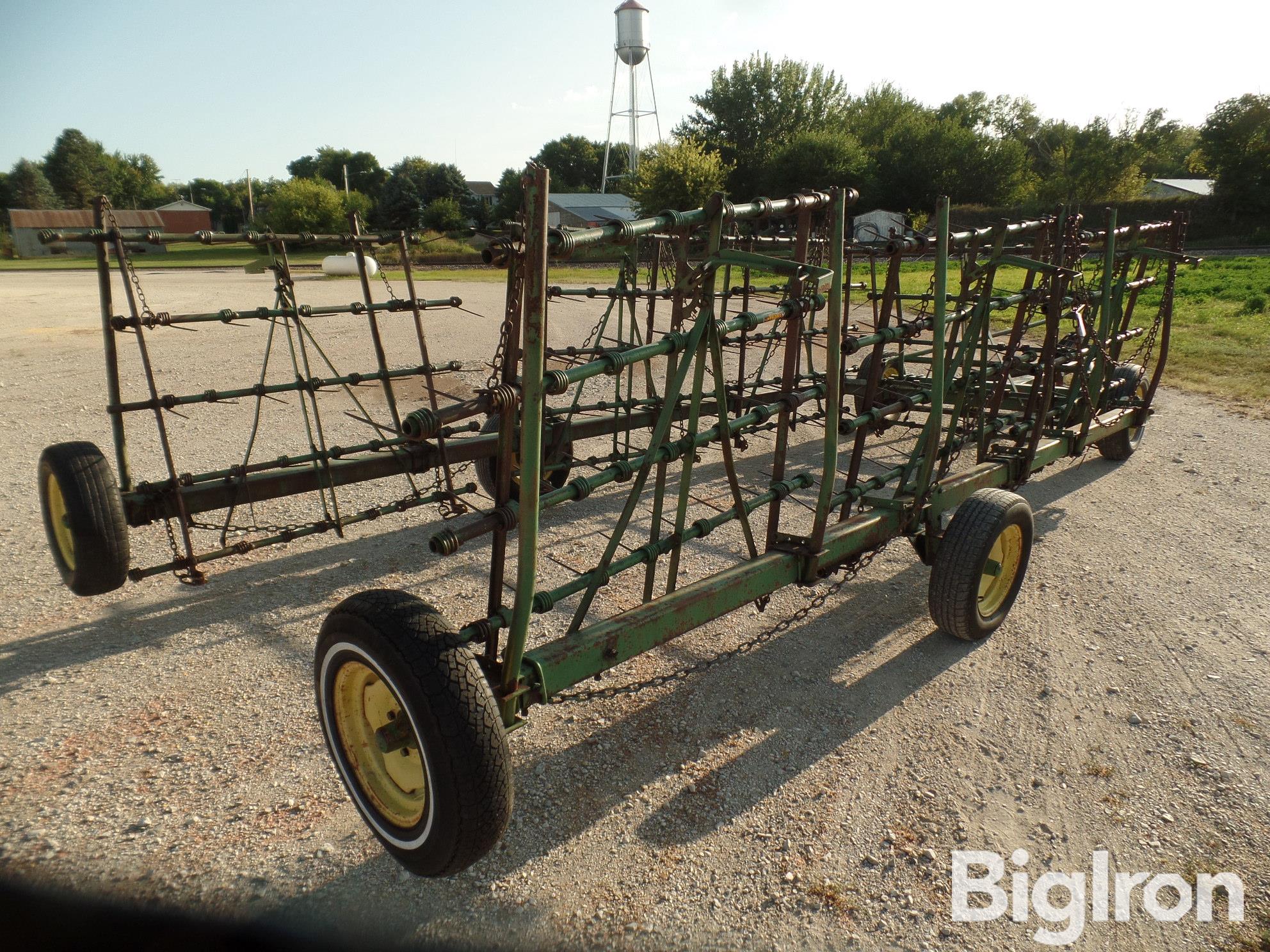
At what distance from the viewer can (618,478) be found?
133 inches

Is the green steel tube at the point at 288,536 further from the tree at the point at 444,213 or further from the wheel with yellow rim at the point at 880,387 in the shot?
the tree at the point at 444,213

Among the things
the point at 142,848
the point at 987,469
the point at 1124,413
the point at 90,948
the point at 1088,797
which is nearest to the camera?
the point at 90,948

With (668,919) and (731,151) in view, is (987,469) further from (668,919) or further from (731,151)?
(731,151)

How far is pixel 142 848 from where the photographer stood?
9.65 ft

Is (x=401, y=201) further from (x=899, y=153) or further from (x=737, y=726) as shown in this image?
(x=737, y=726)

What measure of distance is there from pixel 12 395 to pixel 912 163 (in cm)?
5064

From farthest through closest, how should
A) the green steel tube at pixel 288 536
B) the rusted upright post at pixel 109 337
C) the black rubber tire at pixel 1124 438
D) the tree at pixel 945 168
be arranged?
1. the tree at pixel 945 168
2. the black rubber tire at pixel 1124 438
3. the green steel tube at pixel 288 536
4. the rusted upright post at pixel 109 337

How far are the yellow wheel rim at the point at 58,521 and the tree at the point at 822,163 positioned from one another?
47.5 meters

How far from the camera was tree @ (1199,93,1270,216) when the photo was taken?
3856 centimetres

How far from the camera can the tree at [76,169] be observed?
236 ft

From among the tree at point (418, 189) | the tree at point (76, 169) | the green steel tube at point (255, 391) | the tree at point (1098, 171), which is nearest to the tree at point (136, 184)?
the tree at point (76, 169)

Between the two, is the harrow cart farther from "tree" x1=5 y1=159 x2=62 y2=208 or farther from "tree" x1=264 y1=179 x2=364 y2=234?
"tree" x1=5 y1=159 x2=62 y2=208

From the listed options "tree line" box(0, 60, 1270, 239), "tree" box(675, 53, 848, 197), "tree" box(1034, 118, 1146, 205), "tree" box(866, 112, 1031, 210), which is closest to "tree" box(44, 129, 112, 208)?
"tree line" box(0, 60, 1270, 239)

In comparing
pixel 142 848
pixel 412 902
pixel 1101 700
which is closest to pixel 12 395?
pixel 142 848
